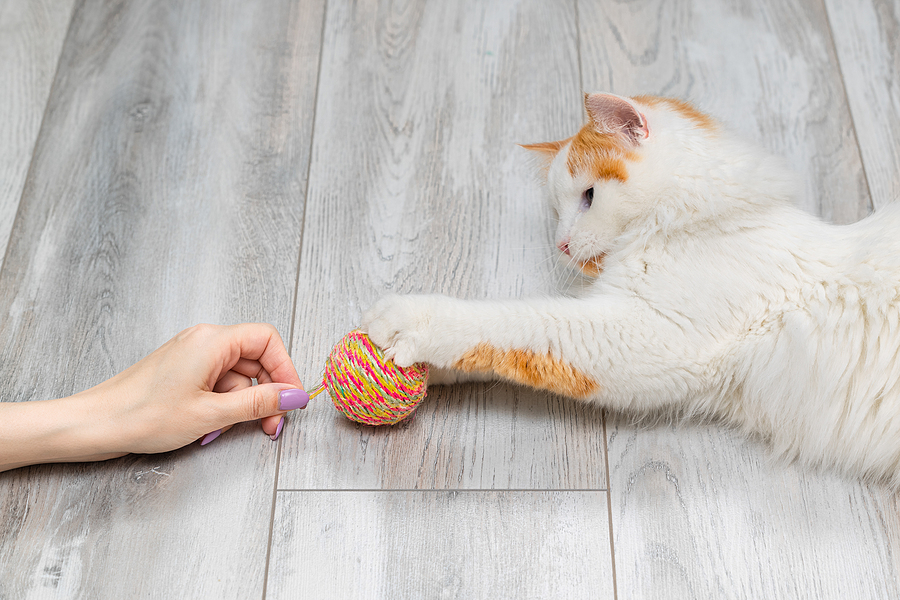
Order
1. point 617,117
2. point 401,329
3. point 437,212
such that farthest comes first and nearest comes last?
point 437,212, point 617,117, point 401,329

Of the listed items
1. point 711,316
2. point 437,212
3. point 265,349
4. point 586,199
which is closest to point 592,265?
point 586,199

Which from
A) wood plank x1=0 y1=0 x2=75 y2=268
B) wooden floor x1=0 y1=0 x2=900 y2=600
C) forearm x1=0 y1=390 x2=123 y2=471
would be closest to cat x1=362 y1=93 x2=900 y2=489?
wooden floor x1=0 y1=0 x2=900 y2=600

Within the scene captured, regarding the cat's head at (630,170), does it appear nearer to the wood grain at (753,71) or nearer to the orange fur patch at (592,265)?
the orange fur patch at (592,265)

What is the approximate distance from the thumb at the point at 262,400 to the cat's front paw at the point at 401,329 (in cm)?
17

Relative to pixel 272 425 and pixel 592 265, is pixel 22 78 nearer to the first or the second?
pixel 272 425

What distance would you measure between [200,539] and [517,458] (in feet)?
1.83

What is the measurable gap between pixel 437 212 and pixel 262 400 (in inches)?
23.7

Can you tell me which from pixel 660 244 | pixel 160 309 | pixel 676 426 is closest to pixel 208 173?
pixel 160 309

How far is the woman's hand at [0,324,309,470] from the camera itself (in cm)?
112

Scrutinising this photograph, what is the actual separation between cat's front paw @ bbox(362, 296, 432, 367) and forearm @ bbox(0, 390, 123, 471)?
48 centimetres

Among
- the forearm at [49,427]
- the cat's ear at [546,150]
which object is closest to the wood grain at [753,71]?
the cat's ear at [546,150]

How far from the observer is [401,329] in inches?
43.7

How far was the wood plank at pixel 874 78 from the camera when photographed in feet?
5.21

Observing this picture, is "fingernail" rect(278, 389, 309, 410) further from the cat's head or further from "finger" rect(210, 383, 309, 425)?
the cat's head
